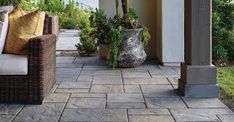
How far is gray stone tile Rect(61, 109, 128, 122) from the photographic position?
335 cm

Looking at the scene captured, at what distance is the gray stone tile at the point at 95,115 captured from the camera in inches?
132

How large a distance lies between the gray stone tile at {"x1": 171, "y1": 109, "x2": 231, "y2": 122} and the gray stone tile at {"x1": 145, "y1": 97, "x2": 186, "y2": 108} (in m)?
0.18

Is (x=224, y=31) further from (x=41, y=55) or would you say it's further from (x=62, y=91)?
(x=41, y=55)

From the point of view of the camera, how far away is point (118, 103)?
389 centimetres

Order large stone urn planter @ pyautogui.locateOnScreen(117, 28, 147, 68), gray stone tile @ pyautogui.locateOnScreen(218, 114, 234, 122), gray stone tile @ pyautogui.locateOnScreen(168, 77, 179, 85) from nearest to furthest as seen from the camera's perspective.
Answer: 1. gray stone tile @ pyautogui.locateOnScreen(218, 114, 234, 122)
2. gray stone tile @ pyautogui.locateOnScreen(168, 77, 179, 85)
3. large stone urn planter @ pyautogui.locateOnScreen(117, 28, 147, 68)

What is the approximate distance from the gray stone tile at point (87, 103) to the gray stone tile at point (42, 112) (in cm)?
11

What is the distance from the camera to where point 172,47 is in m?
6.27

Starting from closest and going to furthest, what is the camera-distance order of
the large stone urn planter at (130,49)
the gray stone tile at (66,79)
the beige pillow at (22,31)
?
1. the beige pillow at (22,31)
2. the gray stone tile at (66,79)
3. the large stone urn planter at (130,49)

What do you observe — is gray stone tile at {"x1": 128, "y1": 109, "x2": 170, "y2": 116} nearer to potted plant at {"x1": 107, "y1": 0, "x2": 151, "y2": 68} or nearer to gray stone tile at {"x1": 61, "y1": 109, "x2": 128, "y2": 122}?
gray stone tile at {"x1": 61, "y1": 109, "x2": 128, "y2": 122}

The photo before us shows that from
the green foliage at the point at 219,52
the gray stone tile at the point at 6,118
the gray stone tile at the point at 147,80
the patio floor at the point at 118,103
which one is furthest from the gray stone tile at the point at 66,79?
the green foliage at the point at 219,52

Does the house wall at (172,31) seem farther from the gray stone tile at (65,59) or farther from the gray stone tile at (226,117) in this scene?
the gray stone tile at (226,117)

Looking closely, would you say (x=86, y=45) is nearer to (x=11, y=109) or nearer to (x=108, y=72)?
(x=108, y=72)

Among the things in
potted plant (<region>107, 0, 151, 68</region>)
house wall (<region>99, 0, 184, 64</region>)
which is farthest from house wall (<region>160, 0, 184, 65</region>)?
potted plant (<region>107, 0, 151, 68</region>)

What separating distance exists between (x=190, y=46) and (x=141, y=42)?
1962 mm
